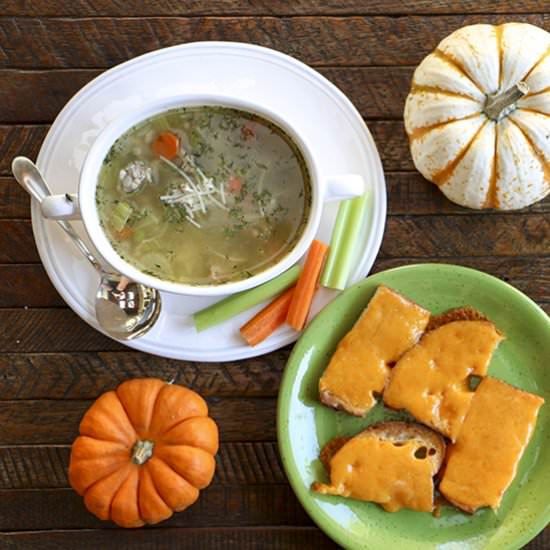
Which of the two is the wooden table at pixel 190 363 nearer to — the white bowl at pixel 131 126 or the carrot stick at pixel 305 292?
the carrot stick at pixel 305 292

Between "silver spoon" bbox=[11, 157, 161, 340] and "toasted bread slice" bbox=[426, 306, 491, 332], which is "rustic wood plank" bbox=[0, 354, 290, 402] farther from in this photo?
"toasted bread slice" bbox=[426, 306, 491, 332]

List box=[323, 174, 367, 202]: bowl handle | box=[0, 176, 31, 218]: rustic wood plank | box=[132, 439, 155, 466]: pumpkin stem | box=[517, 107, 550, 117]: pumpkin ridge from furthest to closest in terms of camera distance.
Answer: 1. box=[0, 176, 31, 218]: rustic wood plank
2. box=[132, 439, 155, 466]: pumpkin stem
3. box=[517, 107, 550, 117]: pumpkin ridge
4. box=[323, 174, 367, 202]: bowl handle

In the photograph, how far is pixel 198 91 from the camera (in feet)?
5.29

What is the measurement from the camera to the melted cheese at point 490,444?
169cm

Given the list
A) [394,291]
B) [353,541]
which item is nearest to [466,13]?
[394,291]

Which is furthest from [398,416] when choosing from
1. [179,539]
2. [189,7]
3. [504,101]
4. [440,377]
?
[189,7]

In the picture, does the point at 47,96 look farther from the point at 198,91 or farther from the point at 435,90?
the point at 435,90

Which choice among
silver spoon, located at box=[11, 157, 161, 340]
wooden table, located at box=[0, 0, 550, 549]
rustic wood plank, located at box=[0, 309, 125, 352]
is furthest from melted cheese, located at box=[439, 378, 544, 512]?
rustic wood plank, located at box=[0, 309, 125, 352]

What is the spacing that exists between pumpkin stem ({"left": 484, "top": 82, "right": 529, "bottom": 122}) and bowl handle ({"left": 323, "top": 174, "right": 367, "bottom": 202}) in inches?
13.1

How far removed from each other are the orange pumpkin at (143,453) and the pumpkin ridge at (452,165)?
2.47 feet

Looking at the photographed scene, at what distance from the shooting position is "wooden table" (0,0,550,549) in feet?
5.94

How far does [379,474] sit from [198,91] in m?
0.94

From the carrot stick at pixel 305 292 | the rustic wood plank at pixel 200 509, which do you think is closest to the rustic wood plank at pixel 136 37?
the carrot stick at pixel 305 292

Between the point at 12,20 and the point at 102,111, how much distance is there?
404 mm
